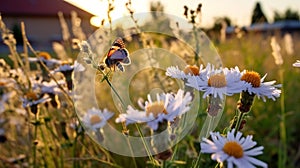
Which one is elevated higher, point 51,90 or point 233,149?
point 51,90

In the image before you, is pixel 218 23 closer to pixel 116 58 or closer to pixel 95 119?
pixel 95 119

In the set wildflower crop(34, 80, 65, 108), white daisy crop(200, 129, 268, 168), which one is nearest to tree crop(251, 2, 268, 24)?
wildflower crop(34, 80, 65, 108)

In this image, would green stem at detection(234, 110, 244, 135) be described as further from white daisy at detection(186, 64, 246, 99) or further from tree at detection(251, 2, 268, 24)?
tree at detection(251, 2, 268, 24)

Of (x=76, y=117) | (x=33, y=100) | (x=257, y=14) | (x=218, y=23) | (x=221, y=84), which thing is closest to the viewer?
(x=221, y=84)

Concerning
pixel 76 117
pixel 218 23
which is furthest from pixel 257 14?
pixel 76 117

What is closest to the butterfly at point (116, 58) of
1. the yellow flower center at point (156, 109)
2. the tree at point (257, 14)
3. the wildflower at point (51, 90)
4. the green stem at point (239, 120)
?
the yellow flower center at point (156, 109)
